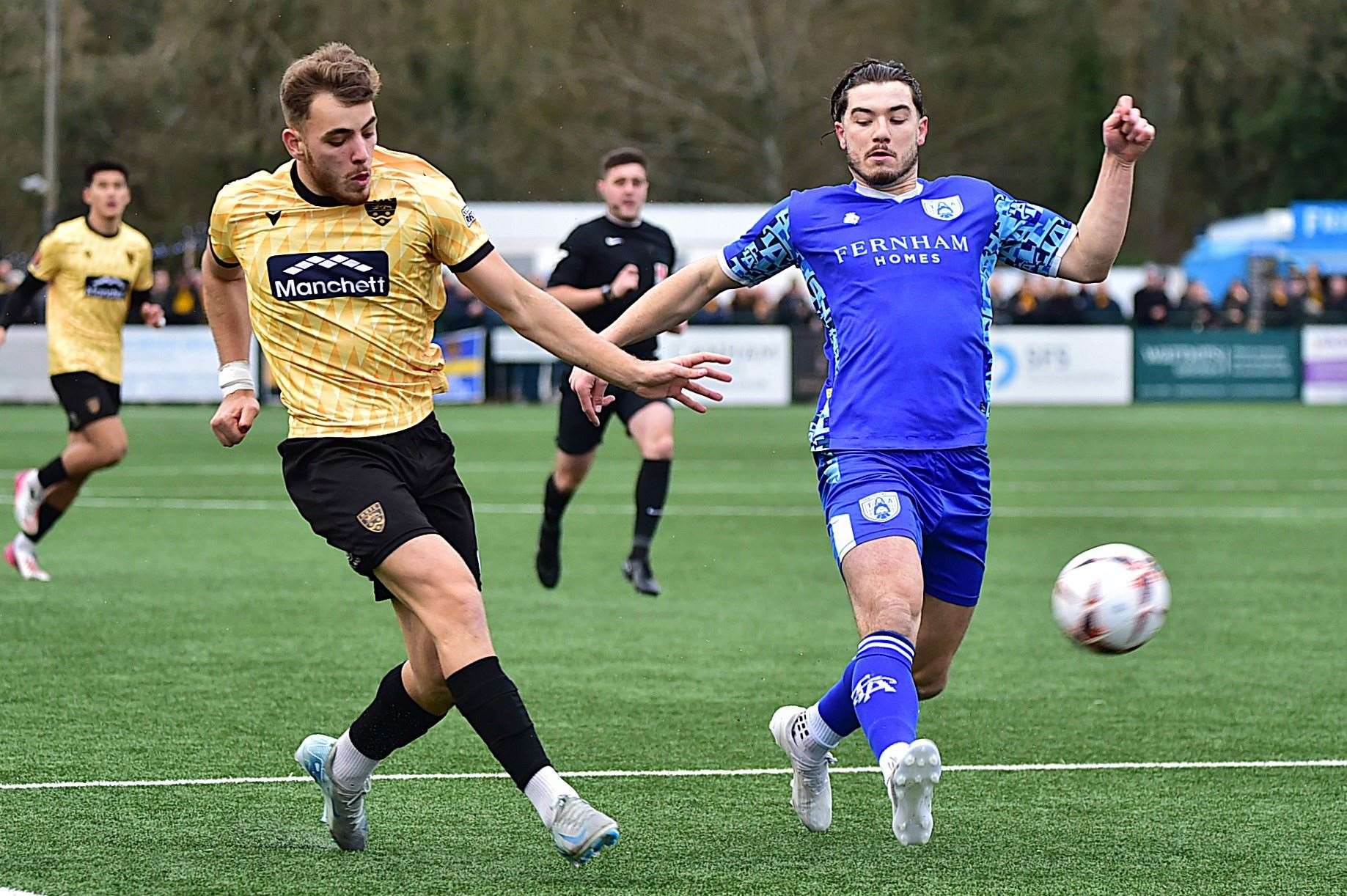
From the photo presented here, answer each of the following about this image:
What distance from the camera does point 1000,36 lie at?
64750mm

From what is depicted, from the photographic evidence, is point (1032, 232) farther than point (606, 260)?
No

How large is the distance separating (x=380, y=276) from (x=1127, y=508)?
1186 centimetres

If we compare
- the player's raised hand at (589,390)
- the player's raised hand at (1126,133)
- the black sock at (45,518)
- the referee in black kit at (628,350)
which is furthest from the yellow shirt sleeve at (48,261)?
the player's raised hand at (1126,133)

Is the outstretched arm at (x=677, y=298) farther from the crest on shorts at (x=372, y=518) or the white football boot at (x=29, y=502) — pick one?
the white football boot at (x=29, y=502)

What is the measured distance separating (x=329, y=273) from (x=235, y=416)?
554mm

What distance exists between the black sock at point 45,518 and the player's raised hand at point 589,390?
6.82 meters

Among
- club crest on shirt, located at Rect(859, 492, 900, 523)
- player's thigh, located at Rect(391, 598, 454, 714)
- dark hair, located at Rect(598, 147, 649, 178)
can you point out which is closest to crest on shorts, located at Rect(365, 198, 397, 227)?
player's thigh, located at Rect(391, 598, 454, 714)

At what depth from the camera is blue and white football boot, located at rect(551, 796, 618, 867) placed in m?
5.15

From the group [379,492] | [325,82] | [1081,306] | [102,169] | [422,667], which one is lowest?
[422,667]

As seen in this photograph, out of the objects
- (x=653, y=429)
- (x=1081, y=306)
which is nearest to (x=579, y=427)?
(x=653, y=429)

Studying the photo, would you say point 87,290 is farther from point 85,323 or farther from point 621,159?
point 621,159

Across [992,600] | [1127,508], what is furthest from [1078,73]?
[992,600]

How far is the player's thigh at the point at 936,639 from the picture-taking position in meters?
6.07

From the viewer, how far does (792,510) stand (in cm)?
1680
